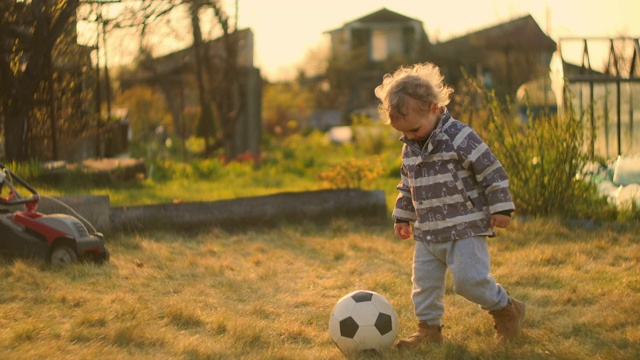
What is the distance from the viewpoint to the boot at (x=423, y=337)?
158 inches

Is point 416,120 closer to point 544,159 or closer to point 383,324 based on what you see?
point 383,324

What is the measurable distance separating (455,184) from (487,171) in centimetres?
17

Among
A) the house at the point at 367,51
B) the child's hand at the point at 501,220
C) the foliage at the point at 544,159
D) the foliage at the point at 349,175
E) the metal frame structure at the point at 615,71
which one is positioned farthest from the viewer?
the house at the point at 367,51

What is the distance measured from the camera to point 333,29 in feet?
147

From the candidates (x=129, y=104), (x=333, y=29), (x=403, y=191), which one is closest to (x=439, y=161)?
(x=403, y=191)

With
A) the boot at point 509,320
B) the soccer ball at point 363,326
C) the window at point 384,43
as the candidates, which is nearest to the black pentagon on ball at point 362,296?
the soccer ball at point 363,326

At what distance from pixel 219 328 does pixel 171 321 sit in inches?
12.3

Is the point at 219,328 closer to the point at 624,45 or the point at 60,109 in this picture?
the point at 60,109

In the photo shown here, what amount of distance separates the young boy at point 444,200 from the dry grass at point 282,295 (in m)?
0.20

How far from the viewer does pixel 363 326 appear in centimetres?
392

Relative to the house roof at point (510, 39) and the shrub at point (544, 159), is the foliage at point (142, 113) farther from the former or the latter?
the house roof at point (510, 39)

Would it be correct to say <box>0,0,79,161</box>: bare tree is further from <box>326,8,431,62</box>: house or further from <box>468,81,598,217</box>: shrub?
<box>326,8,431,62</box>: house

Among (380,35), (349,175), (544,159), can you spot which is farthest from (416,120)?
(380,35)

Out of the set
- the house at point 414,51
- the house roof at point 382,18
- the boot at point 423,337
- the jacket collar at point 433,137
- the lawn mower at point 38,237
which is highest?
the house roof at point 382,18
